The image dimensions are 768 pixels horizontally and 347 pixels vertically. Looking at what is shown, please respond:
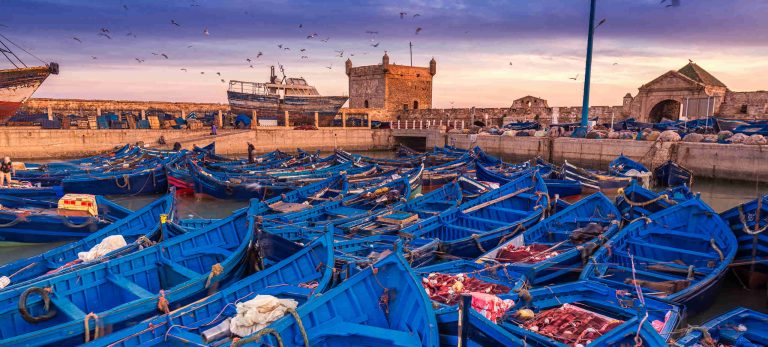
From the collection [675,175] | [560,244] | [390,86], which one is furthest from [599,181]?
[390,86]

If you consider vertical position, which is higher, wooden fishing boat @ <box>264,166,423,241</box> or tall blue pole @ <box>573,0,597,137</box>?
tall blue pole @ <box>573,0,597,137</box>

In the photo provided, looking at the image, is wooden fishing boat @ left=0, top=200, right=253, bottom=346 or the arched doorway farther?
the arched doorway

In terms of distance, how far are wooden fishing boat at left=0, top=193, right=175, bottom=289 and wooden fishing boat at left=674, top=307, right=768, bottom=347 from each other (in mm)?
8903

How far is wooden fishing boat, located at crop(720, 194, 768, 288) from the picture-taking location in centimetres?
995

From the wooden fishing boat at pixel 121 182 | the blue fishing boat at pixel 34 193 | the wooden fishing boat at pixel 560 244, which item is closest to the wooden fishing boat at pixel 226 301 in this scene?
the wooden fishing boat at pixel 560 244

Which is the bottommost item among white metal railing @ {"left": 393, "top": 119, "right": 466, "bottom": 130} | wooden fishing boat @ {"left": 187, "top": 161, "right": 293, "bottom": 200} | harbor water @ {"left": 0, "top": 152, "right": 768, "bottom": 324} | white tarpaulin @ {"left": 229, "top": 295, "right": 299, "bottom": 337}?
harbor water @ {"left": 0, "top": 152, "right": 768, "bottom": 324}

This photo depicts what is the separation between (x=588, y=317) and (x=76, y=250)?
925 cm

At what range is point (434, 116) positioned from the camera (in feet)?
174

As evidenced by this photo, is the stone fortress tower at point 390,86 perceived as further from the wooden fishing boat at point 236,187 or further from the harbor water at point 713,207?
the wooden fishing boat at point 236,187

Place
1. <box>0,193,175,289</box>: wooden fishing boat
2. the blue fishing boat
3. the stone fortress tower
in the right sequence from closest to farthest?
<box>0,193,175,289</box>: wooden fishing boat → the blue fishing boat → the stone fortress tower

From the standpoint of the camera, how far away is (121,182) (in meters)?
20.0

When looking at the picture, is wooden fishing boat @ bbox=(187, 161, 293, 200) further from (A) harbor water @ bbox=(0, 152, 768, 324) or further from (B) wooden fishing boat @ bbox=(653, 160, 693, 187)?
(B) wooden fishing boat @ bbox=(653, 160, 693, 187)

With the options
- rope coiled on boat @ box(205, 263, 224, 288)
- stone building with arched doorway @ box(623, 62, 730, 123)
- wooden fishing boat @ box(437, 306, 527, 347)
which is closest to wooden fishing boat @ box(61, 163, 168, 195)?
rope coiled on boat @ box(205, 263, 224, 288)

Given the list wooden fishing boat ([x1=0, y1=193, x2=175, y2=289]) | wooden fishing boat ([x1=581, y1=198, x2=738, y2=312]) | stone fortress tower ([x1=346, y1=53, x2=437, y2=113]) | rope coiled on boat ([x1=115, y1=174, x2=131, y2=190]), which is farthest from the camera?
stone fortress tower ([x1=346, y1=53, x2=437, y2=113])
